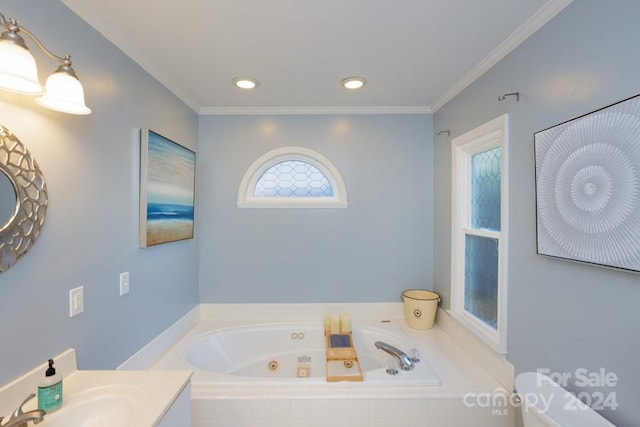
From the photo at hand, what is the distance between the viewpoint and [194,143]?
8.57 ft

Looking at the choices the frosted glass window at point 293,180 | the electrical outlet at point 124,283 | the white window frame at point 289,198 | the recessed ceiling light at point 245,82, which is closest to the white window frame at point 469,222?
the white window frame at point 289,198

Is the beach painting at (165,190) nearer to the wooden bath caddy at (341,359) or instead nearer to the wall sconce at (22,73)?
the wall sconce at (22,73)

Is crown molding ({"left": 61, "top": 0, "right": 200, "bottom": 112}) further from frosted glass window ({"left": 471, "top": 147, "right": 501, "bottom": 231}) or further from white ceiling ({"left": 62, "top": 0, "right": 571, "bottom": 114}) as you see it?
frosted glass window ({"left": 471, "top": 147, "right": 501, "bottom": 231})

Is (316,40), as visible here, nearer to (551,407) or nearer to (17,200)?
(17,200)

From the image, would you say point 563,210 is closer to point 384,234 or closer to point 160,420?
point 384,234

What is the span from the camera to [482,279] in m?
2.05

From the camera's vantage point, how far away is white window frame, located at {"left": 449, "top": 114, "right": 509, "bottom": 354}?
1.65m

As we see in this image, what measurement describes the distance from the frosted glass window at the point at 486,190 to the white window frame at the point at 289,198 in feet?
3.46

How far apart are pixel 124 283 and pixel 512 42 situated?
8.10ft

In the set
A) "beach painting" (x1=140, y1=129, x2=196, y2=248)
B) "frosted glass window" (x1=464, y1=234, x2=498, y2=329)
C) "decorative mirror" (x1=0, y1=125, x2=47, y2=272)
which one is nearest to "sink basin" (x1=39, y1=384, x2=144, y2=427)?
"decorative mirror" (x1=0, y1=125, x2=47, y2=272)

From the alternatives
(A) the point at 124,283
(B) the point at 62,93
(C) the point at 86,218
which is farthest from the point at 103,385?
(B) the point at 62,93

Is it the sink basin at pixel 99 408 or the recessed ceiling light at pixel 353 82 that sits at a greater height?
the recessed ceiling light at pixel 353 82

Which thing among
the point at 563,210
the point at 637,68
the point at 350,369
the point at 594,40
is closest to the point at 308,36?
the point at 594,40

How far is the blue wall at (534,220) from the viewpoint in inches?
40.8
